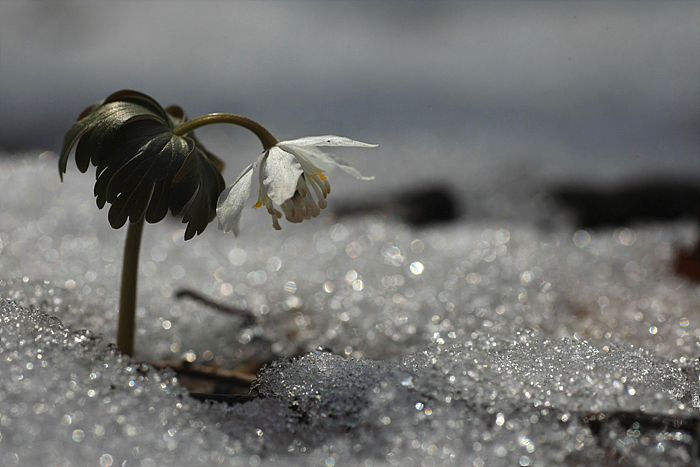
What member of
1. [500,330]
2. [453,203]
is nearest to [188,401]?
[500,330]

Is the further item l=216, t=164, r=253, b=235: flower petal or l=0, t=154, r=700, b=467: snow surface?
l=216, t=164, r=253, b=235: flower petal

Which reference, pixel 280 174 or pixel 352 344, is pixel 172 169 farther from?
pixel 352 344

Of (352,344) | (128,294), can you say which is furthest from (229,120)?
(352,344)

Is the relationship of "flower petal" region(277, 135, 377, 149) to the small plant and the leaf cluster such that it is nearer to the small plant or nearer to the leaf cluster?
the small plant

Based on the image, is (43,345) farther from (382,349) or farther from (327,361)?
(382,349)

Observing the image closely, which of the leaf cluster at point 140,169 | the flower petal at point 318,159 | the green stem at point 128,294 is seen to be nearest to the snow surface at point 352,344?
the green stem at point 128,294

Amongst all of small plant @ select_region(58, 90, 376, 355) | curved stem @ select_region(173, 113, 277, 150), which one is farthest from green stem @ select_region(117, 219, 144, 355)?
curved stem @ select_region(173, 113, 277, 150)

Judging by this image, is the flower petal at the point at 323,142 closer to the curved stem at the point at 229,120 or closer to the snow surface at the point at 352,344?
the curved stem at the point at 229,120
